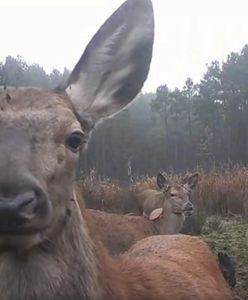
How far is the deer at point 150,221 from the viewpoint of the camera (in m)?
10.4

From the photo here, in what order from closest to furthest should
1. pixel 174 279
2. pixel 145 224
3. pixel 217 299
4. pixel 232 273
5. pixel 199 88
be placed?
pixel 174 279 < pixel 217 299 < pixel 232 273 < pixel 145 224 < pixel 199 88

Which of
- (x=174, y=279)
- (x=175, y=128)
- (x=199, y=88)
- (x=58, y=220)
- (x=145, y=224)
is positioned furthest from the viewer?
(x=175, y=128)

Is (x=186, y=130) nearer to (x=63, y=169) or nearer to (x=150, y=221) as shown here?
(x=150, y=221)

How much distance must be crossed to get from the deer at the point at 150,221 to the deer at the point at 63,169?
559 cm

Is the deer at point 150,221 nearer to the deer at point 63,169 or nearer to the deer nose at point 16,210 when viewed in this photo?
the deer at point 63,169

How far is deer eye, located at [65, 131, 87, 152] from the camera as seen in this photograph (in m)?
3.39

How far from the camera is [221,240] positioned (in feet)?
39.7

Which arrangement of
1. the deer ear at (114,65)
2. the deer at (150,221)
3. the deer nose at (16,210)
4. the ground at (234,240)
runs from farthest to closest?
the deer at (150,221) → the ground at (234,240) → the deer ear at (114,65) → the deer nose at (16,210)

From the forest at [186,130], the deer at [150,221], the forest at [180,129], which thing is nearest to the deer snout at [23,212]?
the deer at [150,221]

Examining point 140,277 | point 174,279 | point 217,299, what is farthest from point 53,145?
point 217,299

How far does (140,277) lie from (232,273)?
3.58 m

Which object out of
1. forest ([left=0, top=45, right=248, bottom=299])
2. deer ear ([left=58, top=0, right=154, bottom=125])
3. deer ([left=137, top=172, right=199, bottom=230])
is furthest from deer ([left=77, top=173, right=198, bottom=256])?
forest ([left=0, top=45, right=248, bottom=299])

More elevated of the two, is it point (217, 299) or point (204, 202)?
point (217, 299)

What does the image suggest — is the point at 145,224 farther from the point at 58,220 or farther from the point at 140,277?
the point at 58,220
